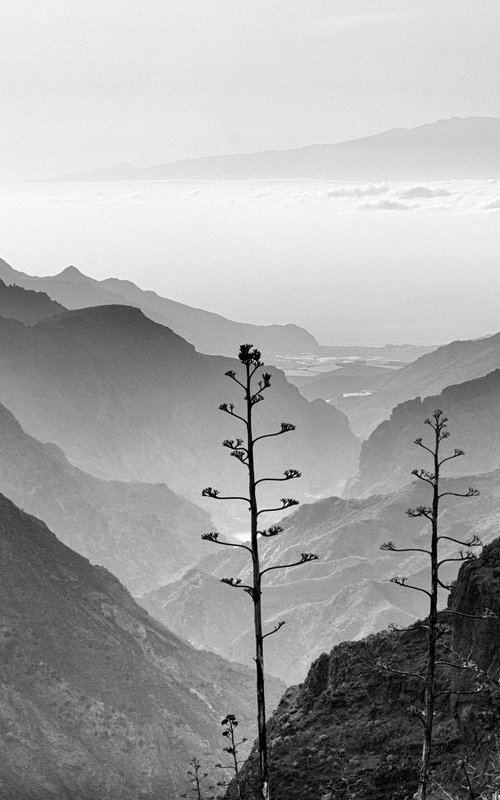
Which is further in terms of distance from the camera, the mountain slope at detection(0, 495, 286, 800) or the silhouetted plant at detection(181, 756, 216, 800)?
the mountain slope at detection(0, 495, 286, 800)

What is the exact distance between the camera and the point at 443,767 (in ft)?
150

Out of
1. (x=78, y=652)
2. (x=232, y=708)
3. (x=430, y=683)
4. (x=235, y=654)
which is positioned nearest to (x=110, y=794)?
(x=78, y=652)

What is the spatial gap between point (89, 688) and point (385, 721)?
212 ft

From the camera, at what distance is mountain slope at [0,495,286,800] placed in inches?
3834

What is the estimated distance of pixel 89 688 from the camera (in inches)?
4434

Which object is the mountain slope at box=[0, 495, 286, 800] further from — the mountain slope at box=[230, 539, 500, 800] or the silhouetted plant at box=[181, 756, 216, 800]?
the mountain slope at box=[230, 539, 500, 800]

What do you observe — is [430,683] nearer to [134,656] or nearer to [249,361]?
[249,361]

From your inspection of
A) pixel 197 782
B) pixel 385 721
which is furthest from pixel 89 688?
pixel 197 782

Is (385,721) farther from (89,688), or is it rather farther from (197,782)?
(89,688)

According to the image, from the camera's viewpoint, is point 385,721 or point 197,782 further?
point 385,721

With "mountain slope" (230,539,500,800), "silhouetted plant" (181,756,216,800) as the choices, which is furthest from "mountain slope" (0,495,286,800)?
"mountain slope" (230,539,500,800)

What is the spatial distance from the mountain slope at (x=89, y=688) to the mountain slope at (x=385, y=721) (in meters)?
38.9

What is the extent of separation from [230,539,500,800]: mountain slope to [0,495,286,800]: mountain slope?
1530 inches

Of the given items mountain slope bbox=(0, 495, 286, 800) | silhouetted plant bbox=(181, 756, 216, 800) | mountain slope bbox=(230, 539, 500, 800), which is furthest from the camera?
mountain slope bbox=(0, 495, 286, 800)
